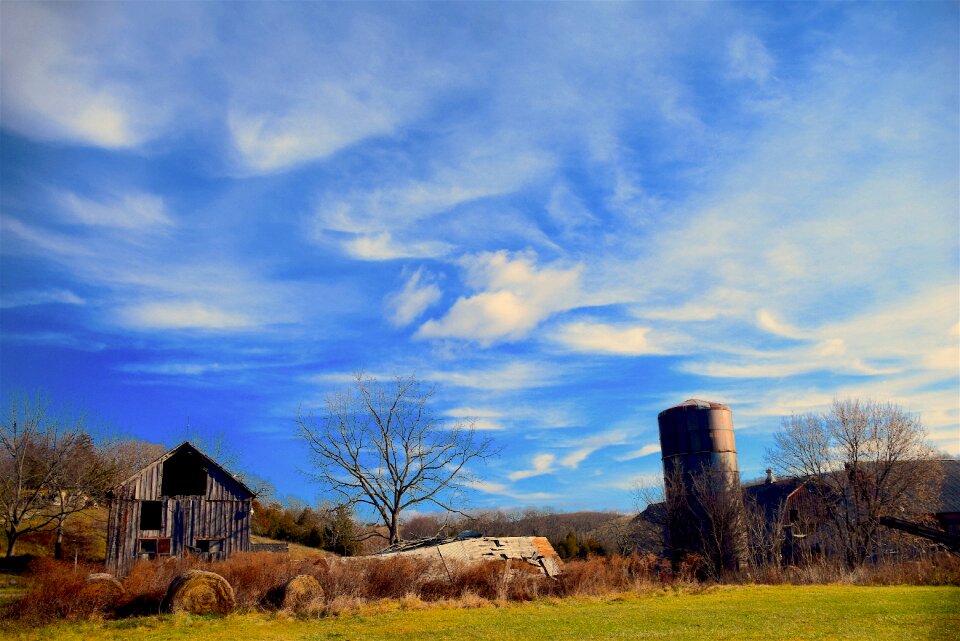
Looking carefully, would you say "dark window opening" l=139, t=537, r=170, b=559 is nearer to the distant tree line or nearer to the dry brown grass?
the dry brown grass

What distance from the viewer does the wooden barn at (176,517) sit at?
32.9 metres

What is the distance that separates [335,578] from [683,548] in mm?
20654

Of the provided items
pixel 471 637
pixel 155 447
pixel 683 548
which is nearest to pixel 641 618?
pixel 471 637

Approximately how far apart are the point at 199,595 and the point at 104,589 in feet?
8.07

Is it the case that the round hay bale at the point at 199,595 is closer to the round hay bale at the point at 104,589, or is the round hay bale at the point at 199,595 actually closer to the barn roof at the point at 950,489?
the round hay bale at the point at 104,589

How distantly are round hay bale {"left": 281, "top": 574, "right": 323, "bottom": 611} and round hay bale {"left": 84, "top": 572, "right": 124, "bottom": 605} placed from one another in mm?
4076

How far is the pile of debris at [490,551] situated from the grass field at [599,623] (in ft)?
14.2

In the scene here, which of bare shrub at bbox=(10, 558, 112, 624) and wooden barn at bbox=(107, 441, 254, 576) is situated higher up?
wooden barn at bbox=(107, 441, 254, 576)

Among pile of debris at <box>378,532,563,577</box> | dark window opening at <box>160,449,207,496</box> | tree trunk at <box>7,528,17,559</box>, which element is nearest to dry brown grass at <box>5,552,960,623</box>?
pile of debris at <box>378,532,563,577</box>

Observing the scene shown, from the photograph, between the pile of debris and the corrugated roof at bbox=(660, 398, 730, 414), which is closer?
the pile of debris

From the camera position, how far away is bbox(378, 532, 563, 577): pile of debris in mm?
24016

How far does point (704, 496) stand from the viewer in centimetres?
3431

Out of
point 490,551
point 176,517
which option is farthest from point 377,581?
point 176,517

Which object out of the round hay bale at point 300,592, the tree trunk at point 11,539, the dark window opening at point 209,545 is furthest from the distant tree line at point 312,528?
the round hay bale at point 300,592
